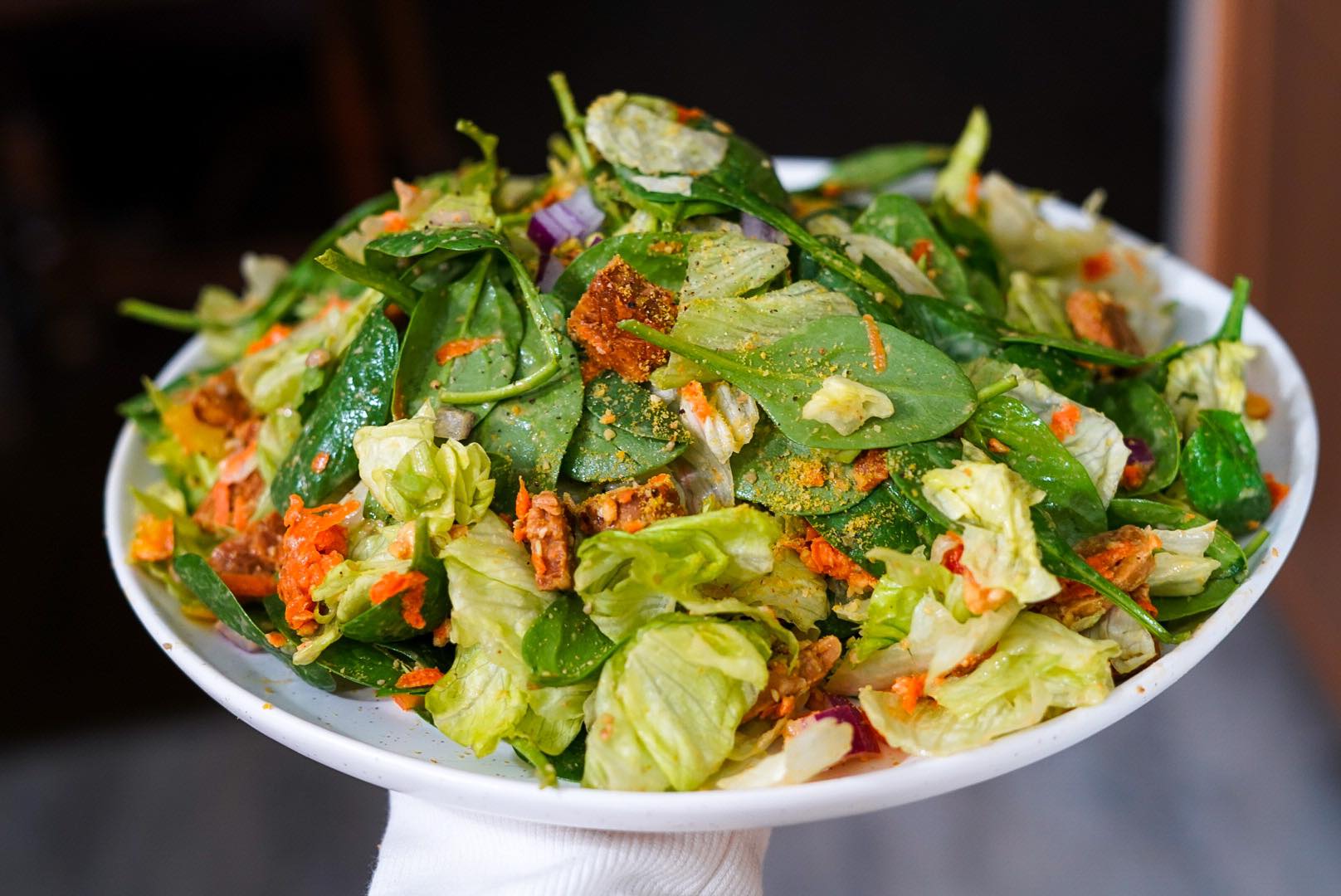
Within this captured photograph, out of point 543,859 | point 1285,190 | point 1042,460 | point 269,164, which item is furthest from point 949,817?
point 269,164

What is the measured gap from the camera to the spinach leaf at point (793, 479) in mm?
1698

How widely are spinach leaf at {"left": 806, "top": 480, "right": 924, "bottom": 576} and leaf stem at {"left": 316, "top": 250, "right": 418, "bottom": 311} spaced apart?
0.75m

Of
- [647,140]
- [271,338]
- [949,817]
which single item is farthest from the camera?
[949,817]

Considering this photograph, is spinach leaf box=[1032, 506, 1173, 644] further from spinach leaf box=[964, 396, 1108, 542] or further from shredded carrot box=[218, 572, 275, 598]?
shredded carrot box=[218, 572, 275, 598]

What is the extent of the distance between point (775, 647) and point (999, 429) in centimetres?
49

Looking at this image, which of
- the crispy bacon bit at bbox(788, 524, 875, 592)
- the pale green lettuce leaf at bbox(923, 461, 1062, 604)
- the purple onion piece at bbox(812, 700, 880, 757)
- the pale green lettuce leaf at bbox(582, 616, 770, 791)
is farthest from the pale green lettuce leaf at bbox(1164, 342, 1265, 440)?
the pale green lettuce leaf at bbox(582, 616, 770, 791)

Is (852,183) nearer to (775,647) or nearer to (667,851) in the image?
(775,647)

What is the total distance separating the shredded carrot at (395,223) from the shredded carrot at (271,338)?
38 cm

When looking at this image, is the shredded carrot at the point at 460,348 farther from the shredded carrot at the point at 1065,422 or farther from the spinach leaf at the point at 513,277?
the shredded carrot at the point at 1065,422

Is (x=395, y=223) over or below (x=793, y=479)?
over

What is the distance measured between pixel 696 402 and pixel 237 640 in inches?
32.5

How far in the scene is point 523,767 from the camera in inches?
61.7

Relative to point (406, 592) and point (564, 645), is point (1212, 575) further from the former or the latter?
point (406, 592)

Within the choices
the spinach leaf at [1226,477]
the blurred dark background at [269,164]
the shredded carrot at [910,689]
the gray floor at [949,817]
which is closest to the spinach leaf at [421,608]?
the shredded carrot at [910,689]
